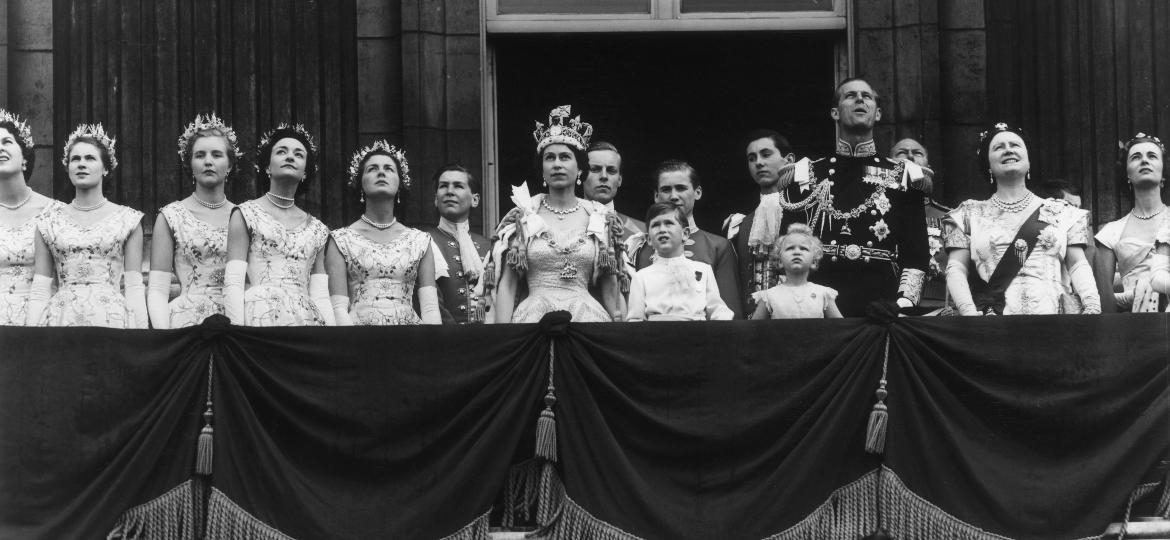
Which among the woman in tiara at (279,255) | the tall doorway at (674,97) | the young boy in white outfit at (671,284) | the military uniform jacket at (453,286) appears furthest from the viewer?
the tall doorway at (674,97)

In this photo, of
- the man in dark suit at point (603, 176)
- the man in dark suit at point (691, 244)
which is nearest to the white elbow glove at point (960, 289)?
the man in dark suit at point (691, 244)

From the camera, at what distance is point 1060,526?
9.66m

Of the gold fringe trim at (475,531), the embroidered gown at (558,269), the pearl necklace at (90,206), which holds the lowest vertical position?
the gold fringe trim at (475,531)

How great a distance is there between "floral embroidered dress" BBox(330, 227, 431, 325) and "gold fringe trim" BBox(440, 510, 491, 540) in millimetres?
1491

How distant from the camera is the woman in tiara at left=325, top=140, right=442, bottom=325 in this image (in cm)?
1077

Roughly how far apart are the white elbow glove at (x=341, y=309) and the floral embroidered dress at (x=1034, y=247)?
328cm

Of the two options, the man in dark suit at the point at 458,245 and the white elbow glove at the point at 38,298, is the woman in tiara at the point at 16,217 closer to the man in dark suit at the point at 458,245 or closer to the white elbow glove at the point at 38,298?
the white elbow glove at the point at 38,298

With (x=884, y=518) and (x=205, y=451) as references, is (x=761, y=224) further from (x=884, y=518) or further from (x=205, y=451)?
(x=205, y=451)

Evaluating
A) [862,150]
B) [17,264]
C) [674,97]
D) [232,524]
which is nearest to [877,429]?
[862,150]

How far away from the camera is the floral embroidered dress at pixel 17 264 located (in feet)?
35.0

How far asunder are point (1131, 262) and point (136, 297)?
215 inches

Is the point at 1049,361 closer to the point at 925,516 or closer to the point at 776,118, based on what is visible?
the point at 925,516

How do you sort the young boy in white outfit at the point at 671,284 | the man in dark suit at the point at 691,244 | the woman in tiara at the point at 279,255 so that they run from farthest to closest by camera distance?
the man in dark suit at the point at 691,244 < the woman in tiara at the point at 279,255 < the young boy in white outfit at the point at 671,284

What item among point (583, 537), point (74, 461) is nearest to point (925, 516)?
point (583, 537)
